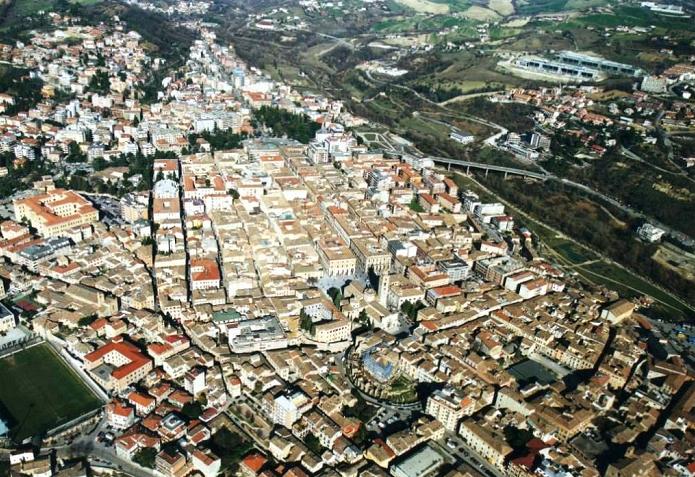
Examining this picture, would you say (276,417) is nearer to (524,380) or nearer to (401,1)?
(524,380)

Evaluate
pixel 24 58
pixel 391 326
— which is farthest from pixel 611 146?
pixel 24 58

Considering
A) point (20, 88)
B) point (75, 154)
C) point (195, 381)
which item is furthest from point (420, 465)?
point (20, 88)

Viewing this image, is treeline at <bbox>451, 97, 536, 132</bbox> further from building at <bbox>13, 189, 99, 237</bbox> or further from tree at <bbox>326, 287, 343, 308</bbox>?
building at <bbox>13, 189, 99, 237</bbox>

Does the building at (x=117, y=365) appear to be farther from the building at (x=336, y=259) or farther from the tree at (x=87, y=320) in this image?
the building at (x=336, y=259)

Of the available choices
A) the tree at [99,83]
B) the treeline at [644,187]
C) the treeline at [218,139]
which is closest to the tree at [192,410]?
the treeline at [218,139]

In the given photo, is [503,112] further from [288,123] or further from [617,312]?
[617,312]
